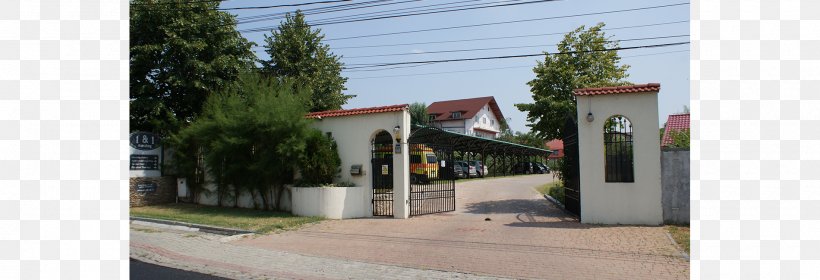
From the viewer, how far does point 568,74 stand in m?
15.7

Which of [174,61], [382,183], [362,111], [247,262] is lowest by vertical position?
[247,262]

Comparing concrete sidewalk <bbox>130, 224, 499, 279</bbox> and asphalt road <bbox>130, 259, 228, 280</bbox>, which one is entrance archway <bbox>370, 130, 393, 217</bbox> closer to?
concrete sidewalk <bbox>130, 224, 499, 279</bbox>

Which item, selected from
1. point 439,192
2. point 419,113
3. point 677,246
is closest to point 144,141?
point 439,192

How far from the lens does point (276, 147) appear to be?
13789 millimetres

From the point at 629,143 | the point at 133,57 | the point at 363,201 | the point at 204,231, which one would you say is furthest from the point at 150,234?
the point at 629,143

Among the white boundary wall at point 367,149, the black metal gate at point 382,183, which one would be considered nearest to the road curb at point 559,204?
the white boundary wall at point 367,149

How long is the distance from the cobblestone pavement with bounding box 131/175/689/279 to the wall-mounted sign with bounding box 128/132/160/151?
5.16 meters

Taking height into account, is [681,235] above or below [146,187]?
below

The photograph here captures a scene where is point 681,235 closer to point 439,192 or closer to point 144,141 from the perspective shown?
point 439,192

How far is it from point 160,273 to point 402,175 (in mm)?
6709

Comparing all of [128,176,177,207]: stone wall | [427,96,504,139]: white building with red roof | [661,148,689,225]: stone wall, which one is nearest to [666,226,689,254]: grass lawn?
[661,148,689,225]: stone wall

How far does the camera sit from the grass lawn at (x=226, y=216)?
12.3 meters

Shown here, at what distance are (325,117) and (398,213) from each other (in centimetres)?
369

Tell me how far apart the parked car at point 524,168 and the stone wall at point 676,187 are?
31534 mm
